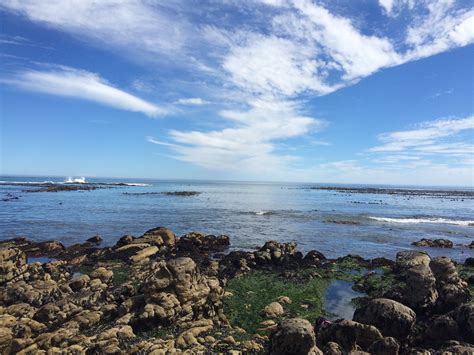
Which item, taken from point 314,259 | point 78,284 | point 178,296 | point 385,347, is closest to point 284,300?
point 178,296

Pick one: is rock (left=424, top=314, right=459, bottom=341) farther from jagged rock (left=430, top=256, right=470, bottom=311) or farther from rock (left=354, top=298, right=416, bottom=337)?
jagged rock (left=430, top=256, right=470, bottom=311)

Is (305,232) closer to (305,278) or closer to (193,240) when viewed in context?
(193,240)

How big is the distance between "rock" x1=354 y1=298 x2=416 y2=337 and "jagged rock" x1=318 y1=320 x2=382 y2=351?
2.71 ft

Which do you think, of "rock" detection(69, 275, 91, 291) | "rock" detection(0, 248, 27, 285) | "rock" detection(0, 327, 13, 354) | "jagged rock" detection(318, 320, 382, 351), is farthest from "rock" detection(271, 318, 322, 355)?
"rock" detection(0, 248, 27, 285)

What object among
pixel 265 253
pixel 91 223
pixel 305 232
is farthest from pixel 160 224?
pixel 265 253

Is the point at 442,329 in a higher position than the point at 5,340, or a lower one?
higher

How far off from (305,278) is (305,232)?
59.6ft

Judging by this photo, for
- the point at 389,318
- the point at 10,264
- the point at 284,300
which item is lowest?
the point at 284,300

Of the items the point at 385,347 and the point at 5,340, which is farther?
the point at 5,340

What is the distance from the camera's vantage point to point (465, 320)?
37.6 feet

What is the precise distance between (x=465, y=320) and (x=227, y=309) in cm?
926

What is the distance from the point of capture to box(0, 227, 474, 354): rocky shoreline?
35.9 ft

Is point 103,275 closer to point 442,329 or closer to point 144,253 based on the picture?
point 144,253

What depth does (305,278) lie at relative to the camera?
813 inches
